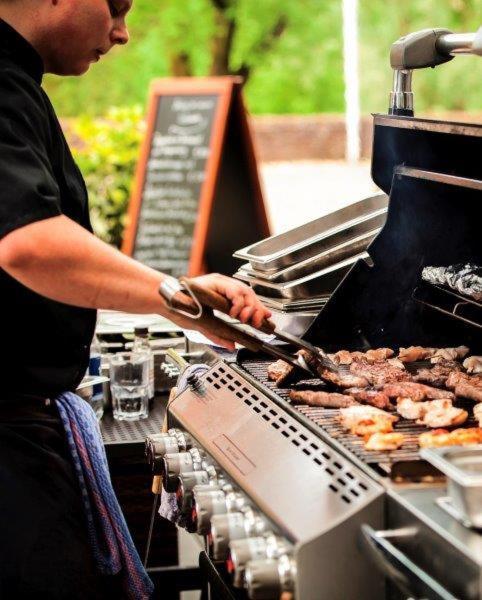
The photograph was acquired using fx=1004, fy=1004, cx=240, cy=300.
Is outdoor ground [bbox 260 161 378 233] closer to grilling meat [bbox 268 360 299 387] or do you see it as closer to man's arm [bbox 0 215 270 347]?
grilling meat [bbox 268 360 299 387]

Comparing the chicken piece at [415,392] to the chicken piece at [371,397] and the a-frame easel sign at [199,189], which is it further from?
the a-frame easel sign at [199,189]

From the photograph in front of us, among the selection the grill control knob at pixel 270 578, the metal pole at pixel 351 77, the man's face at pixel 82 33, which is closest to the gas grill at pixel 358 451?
the grill control knob at pixel 270 578

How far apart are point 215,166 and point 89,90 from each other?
1039 centimetres

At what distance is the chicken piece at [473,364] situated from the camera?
8.49 ft

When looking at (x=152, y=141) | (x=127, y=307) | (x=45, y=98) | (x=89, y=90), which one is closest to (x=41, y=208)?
(x=127, y=307)

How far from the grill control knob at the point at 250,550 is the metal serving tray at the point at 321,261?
3.79 feet

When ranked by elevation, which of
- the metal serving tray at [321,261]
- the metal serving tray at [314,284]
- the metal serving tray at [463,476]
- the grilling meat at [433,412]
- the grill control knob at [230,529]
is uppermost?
the metal serving tray at [321,261]

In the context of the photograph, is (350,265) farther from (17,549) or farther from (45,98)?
(17,549)

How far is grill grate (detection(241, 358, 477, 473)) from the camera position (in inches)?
75.7

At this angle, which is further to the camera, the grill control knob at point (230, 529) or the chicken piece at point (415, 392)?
the chicken piece at point (415, 392)

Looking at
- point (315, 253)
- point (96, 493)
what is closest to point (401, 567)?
point (96, 493)

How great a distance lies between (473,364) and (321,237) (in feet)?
2.11

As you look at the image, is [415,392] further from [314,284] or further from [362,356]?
[314,284]

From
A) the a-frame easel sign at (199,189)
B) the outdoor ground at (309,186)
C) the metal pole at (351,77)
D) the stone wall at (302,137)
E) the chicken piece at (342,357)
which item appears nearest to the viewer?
the chicken piece at (342,357)
